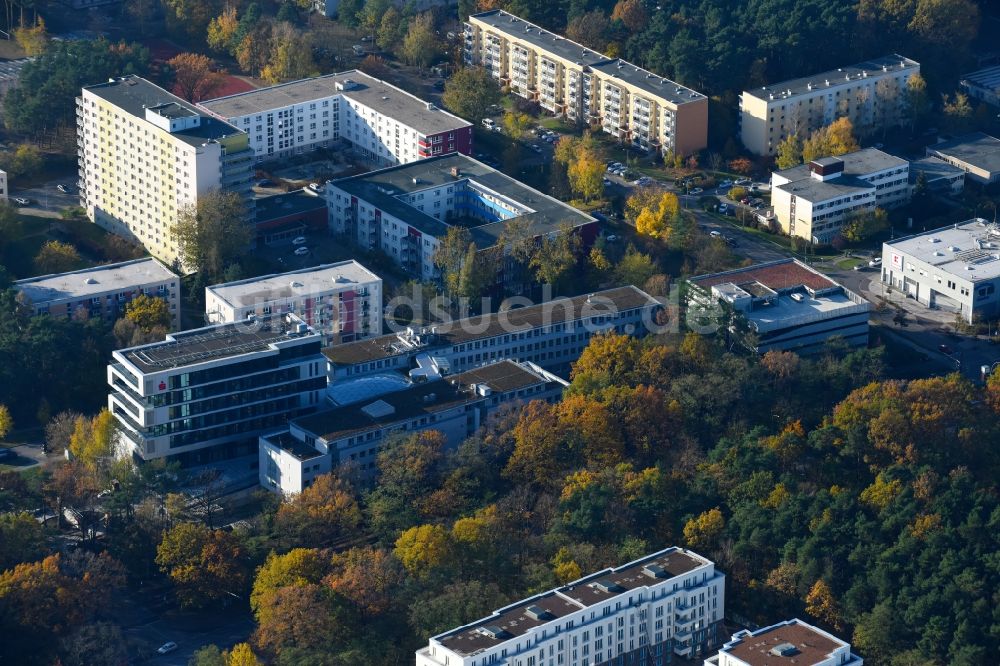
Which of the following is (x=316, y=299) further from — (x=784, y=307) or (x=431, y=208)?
(x=784, y=307)

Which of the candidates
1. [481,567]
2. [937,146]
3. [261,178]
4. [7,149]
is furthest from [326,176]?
[481,567]

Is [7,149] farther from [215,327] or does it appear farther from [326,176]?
[215,327]

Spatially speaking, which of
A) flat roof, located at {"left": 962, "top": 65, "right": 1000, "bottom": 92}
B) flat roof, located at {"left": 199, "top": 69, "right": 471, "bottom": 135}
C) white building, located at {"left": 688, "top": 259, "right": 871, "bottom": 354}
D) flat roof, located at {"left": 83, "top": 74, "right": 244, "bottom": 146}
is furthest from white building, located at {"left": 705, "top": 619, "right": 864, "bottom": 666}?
flat roof, located at {"left": 962, "top": 65, "right": 1000, "bottom": 92}

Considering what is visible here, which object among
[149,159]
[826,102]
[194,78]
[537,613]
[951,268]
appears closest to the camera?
[537,613]

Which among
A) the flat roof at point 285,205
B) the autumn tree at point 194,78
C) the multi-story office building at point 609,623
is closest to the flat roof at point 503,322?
the flat roof at point 285,205

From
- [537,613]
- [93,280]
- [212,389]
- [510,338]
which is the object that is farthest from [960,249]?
[93,280]

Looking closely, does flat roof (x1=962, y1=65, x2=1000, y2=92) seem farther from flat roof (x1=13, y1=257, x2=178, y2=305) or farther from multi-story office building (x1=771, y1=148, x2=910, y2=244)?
flat roof (x1=13, y1=257, x2=178, y2=305)
